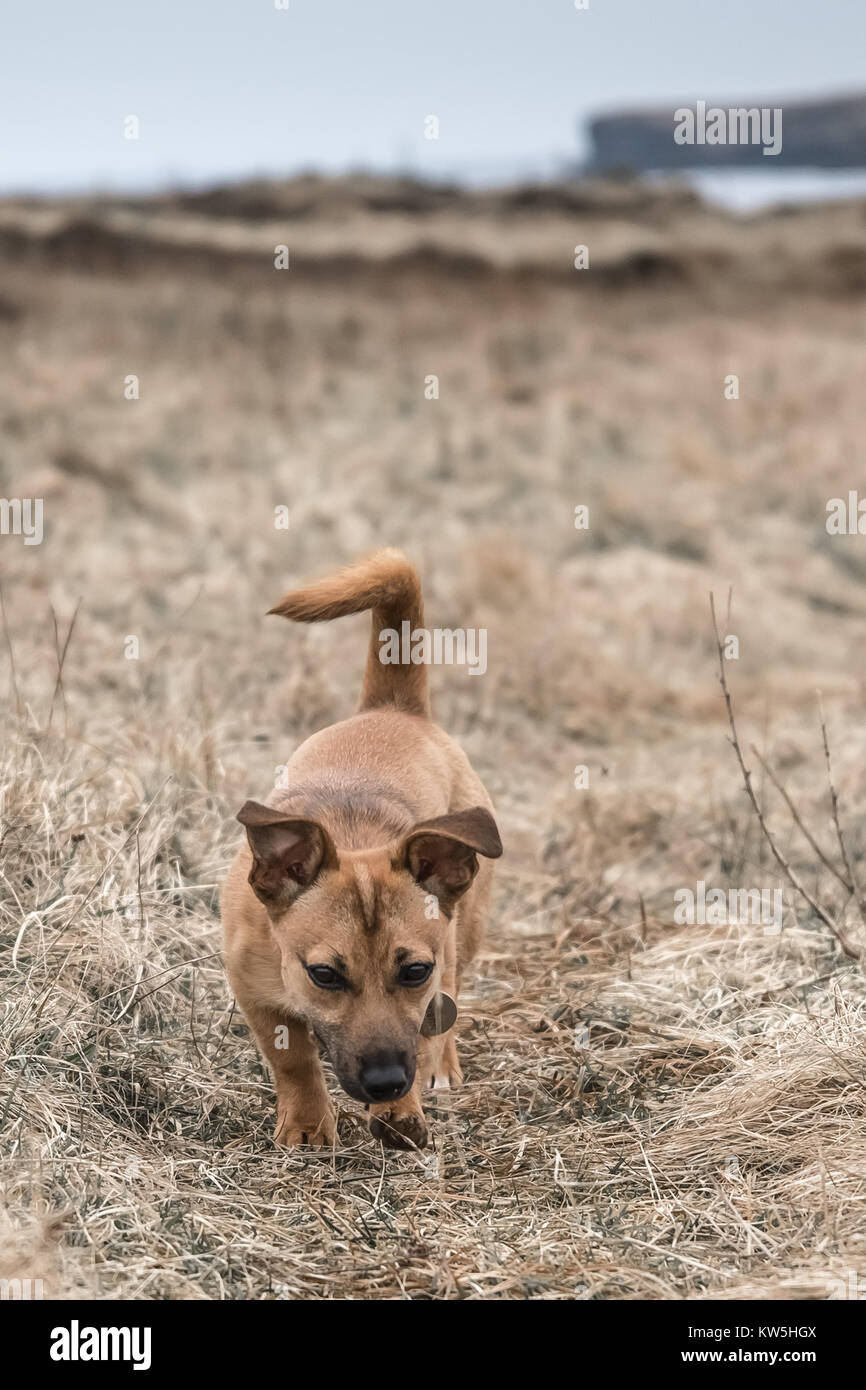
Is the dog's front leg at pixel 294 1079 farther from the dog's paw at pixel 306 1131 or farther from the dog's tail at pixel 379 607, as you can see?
the dog's tail at pixel 379 607

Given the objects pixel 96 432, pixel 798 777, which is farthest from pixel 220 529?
pixel 798 777

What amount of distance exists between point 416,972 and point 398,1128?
0.65 m

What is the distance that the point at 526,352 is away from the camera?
22500mm

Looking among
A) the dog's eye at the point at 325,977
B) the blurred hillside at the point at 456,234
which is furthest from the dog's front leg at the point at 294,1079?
the blurred hillside at the point at 456,234

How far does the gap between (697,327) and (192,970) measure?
2108cm

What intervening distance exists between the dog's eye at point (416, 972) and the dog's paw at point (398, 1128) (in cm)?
57

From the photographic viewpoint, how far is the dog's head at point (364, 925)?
3.99m

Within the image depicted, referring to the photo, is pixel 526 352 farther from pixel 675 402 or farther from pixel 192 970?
pixel 192 970

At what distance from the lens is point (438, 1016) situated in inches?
182
